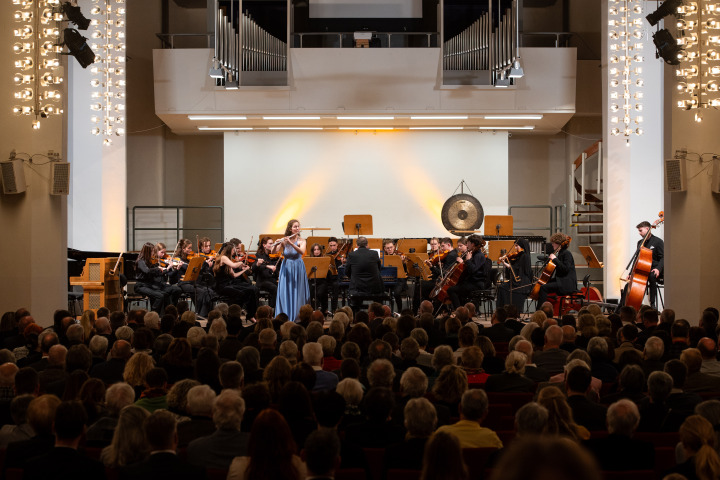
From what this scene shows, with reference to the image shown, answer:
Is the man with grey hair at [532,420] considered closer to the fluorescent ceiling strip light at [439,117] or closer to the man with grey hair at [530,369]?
the man with grey hair at [530,369]

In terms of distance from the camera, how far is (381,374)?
4641 mm

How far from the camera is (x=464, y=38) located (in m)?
15.0

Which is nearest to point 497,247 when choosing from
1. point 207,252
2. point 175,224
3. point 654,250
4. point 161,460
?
point 654,250

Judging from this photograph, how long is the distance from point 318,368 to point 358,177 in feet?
37.9

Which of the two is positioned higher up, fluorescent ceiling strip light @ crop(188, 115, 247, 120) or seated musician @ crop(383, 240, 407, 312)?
fluorescent ceiling strip light @ crop(188, 115, 247, 120)

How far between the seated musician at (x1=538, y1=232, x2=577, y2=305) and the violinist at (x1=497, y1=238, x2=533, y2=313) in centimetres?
57

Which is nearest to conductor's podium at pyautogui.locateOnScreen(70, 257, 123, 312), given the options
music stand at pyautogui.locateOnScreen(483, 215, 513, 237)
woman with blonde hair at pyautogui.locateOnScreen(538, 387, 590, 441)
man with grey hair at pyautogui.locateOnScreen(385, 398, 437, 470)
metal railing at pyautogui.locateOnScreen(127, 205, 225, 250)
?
A: metal railing at pyautogui.locateOnScreen(127, 205, 225, 250)

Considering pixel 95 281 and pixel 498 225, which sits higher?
pixel 498 225

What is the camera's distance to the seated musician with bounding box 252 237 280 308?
12023mm

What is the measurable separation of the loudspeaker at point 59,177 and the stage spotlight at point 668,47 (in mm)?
6727

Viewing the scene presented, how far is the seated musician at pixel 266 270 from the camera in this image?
12.0 meters

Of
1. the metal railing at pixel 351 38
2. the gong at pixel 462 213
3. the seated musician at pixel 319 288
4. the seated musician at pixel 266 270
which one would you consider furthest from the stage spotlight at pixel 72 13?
the gong at pixel 462 213

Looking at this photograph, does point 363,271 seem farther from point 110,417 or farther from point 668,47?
point 110,417

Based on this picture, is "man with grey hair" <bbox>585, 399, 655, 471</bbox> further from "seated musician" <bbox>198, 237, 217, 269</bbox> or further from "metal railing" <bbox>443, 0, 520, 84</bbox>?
"metal railing" <bbox>443, 0, 520, 84</bbox>
